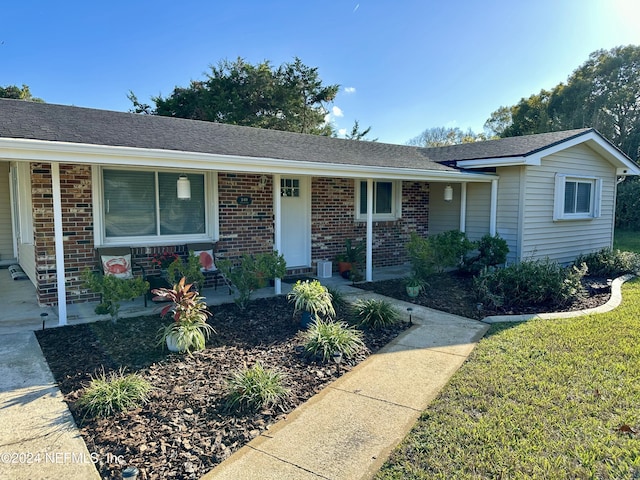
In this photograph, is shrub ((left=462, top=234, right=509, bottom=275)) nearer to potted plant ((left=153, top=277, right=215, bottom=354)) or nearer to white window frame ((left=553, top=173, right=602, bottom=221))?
white window frame ((left=553, top=173, right=602, bottom=221))

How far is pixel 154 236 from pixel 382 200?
586 cm

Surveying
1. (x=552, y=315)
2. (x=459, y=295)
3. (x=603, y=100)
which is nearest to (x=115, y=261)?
(x=459, y=295)

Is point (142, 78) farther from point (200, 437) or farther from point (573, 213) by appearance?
point (200, 437)

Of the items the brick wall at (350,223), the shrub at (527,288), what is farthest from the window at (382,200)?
the shrub at (527,288)

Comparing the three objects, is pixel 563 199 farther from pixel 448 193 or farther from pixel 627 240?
pixel 627 240

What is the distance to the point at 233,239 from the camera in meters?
8.41

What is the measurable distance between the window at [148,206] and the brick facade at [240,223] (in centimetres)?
29

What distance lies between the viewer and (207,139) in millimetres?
7797

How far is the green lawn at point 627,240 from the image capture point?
14.4 meters

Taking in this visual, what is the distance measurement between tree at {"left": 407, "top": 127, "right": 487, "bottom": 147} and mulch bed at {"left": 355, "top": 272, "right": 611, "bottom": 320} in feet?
108

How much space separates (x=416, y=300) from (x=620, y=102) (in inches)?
1001

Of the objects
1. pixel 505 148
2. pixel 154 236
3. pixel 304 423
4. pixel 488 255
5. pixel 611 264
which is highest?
pixel 505 148

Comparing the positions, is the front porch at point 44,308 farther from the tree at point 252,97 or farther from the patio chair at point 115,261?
the tree at point 252,97

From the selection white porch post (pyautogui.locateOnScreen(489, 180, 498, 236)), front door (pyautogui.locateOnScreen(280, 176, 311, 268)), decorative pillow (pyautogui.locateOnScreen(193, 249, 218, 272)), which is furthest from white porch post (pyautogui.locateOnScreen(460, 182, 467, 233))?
decorative pillow (pyautogui.locateOnScreen(193, 249, 218, 272))
